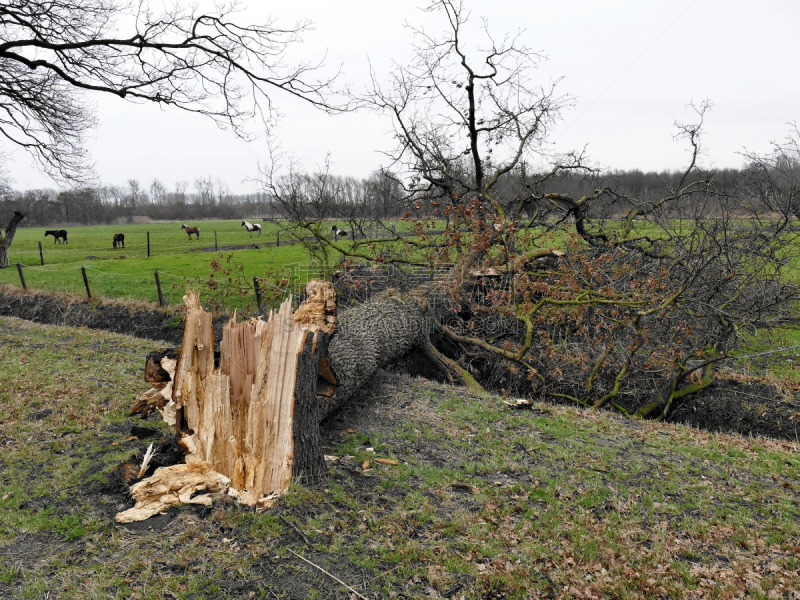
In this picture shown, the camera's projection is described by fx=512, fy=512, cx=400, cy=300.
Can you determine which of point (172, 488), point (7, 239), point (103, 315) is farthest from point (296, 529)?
point (7, 239)

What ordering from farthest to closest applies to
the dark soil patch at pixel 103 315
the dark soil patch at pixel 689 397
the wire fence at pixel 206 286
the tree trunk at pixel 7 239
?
the tree trunk at pixel 7 239
the dark soil patch at pixel 103 315
the wire fence at pixel 206 286
the dark soil patch at pixel 689 397

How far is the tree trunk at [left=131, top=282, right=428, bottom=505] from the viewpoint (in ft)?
12.8

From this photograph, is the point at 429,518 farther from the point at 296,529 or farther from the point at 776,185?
the point at 776,185

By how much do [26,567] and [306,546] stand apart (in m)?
1.63

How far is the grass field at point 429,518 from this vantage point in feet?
9.71

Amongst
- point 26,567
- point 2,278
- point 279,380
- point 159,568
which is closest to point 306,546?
point 159,568

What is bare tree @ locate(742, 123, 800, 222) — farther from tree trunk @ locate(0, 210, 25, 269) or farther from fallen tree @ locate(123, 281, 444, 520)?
tree trunk @ locate(0, 210, 25, 269)

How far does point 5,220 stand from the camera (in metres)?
24.1

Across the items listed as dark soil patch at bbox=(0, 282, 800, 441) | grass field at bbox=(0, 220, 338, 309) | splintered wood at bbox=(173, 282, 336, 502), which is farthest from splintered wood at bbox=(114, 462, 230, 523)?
grass field at bbox=(0, 220, 338, 309)

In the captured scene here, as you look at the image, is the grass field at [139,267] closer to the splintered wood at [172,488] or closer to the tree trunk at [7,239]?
the tree trunk at [7,239]

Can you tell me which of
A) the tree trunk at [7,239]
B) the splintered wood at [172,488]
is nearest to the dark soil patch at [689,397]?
the splintered wood at [172,488]

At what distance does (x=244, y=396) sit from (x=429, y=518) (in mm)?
1736

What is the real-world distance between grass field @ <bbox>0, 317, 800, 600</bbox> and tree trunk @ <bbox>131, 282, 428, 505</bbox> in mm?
292

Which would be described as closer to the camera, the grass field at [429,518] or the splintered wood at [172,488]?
the grass field at [429,518]
